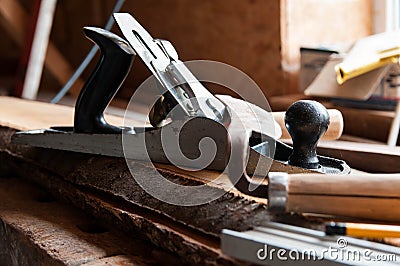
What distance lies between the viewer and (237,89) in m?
1.66

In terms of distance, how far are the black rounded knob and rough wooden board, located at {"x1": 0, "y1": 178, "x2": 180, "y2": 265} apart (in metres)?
0.22

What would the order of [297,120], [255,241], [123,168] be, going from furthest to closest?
[123,168]
[297,120]
[255,241]

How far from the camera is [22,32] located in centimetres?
243

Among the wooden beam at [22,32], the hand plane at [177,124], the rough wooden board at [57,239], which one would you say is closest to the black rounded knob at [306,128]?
the hand plane at [177,124]

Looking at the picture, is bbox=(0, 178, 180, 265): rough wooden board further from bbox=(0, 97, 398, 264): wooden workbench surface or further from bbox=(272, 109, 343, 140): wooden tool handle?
bbox=(272, 109, 343, 140): wooden tool handle

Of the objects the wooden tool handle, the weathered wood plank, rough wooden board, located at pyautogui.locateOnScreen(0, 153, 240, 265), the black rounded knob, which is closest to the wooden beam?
the weathered wood plank

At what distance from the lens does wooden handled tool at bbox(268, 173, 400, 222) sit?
2.07 feet

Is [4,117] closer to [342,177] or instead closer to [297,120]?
[297,120]

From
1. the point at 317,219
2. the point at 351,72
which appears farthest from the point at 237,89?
the point at 317,219

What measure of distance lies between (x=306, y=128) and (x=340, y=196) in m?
0.16

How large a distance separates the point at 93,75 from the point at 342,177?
1.59 feet

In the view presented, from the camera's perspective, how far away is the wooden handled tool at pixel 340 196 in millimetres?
632

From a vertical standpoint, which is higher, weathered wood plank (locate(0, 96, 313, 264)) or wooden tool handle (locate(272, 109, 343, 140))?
wooden tool handle (locate(272, 109, 343, 140))

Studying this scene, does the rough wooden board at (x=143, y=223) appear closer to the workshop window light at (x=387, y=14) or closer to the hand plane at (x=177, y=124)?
the hand plane at (x=177, y=124)
